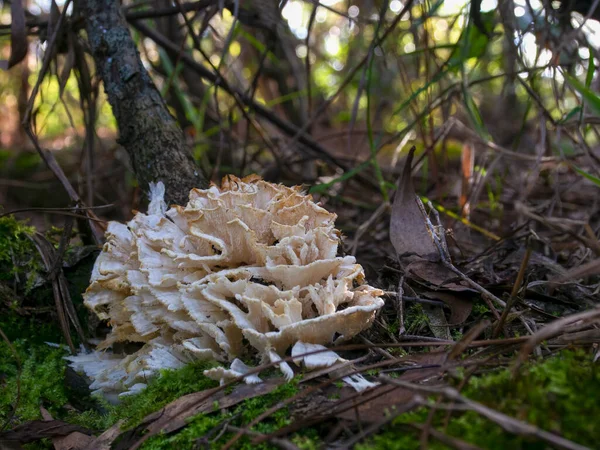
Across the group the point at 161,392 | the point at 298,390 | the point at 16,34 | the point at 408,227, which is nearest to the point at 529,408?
the point at 298,390

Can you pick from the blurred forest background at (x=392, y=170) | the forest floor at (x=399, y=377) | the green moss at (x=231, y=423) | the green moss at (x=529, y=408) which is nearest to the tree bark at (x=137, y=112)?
the blurred forest background at (x=392, y=170)

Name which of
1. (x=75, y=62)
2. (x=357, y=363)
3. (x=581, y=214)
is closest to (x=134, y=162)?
(x=75, y=62)

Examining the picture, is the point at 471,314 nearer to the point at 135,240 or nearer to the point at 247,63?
the point at 135,240

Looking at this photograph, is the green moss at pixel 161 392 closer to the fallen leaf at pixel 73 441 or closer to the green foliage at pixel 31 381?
the fallen leaf at pixel 73 441

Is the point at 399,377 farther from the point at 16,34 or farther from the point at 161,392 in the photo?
the point at 16,34

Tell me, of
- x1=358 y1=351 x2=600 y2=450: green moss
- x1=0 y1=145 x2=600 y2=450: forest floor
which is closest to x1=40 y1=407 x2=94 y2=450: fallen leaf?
x1=0 y1=145 x2=600 y2=450: forest floor

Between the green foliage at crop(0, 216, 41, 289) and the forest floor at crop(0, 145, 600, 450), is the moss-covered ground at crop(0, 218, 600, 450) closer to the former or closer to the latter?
the forest floor at crop(0, 145, 600, 450)
